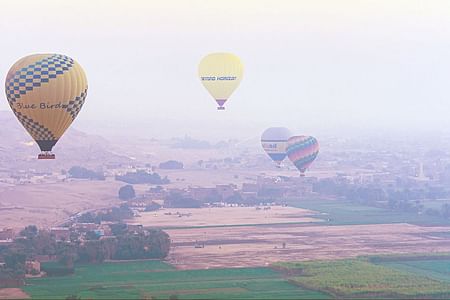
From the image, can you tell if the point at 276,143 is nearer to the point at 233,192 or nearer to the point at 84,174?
the point at 233,192

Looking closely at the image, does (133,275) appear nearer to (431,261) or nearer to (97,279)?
(97,279)

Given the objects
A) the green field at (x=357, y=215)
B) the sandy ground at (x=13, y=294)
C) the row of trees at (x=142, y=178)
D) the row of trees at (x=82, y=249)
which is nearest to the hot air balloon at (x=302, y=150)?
the green field at (x=357, y=215)

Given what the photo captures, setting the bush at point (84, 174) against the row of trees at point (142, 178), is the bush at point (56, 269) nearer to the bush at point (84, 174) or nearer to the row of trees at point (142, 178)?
the row of trees at point (142, 178)

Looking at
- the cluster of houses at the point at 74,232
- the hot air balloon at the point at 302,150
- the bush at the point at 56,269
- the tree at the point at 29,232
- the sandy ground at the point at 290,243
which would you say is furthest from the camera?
the hot air balloon at the point at 302,150

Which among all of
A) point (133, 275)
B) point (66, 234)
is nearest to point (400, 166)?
point (66, 234)

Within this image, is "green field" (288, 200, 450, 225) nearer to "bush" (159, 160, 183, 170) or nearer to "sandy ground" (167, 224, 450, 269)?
"sandy ground" (167, 224, 450, 269)
